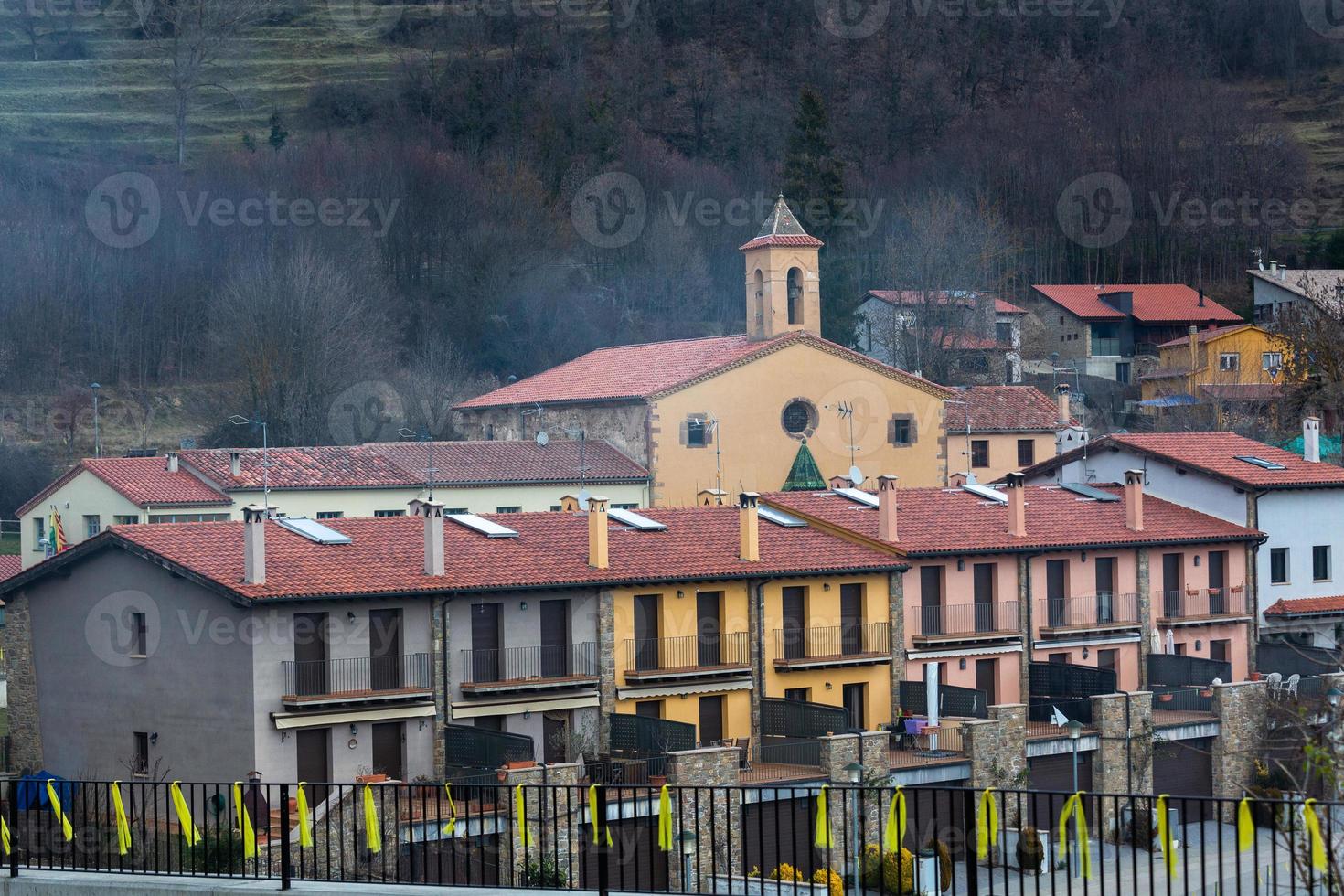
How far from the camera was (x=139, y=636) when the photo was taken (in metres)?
30.0

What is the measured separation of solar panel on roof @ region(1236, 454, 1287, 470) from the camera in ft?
140

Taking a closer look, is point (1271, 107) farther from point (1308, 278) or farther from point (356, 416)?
point (356, 416)

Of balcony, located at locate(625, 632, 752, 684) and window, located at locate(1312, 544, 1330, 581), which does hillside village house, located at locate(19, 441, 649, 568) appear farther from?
window, located at locate(1312, 544, 1330, 581)

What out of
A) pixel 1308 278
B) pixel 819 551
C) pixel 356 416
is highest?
pixel 1308 278

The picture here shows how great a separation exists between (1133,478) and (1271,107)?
89.6 meters

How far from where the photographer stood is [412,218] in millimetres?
82500

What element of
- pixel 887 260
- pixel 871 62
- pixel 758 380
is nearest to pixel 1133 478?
pixel 758 380

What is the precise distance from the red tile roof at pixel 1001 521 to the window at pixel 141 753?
14.8m

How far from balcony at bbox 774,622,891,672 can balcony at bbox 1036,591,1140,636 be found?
4.26 m

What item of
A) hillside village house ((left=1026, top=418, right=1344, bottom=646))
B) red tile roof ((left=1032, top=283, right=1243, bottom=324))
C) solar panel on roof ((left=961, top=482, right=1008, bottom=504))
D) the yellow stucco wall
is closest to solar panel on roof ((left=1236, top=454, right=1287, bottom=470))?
hillside village house ((left=1026, top=418, right=1344, bottom=646))

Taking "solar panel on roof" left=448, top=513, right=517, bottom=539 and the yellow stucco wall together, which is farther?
the yellow stucco wall

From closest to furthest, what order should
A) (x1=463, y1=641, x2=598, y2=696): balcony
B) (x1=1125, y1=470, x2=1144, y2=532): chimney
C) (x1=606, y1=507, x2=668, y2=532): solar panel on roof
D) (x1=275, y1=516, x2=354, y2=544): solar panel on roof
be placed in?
(x1=463, y1=641, x2=598, y2=696): balcony
(x1=275, y1=516, x2=354, y2=544): solar panel on roof
(x1=606, y1=507, x2=668, y2=532): solar panel on roof
(x1=1125, y1=470, x2=1144, y2=532): chimney

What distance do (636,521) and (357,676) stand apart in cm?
813

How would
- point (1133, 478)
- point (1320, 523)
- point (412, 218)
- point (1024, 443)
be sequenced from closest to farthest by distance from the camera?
point (1133, 478)
point (1320, 523)
point (1024, 443)
point (412, 218)
